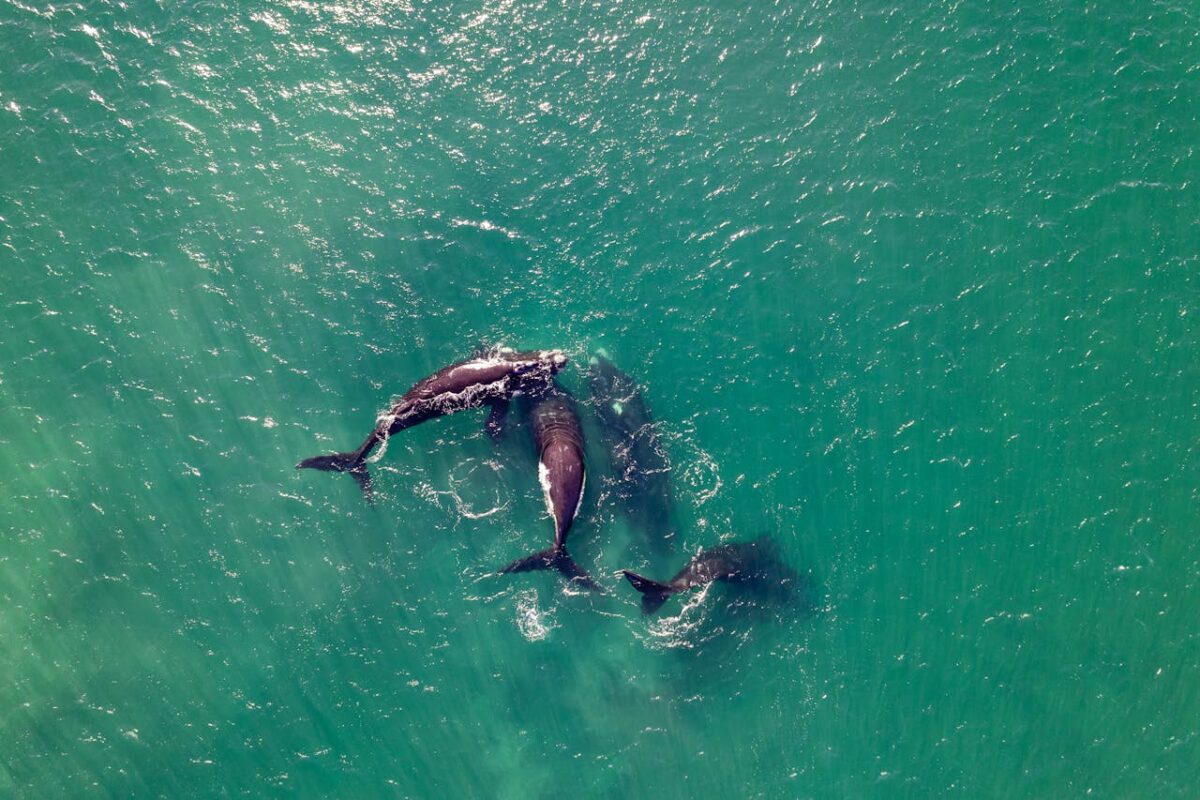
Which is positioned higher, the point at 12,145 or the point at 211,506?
the point at 12,145

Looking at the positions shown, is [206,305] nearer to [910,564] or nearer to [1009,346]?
[910,564]

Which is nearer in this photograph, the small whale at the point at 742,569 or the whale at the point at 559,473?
the whale at the point at 559,473

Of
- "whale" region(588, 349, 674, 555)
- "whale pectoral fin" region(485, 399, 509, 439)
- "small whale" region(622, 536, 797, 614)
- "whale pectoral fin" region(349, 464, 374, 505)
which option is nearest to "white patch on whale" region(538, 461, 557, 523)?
"whale pectoral fin" region(485, 399, 509, 439)

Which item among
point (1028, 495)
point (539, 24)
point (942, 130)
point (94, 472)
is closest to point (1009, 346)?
point (1028, 495)

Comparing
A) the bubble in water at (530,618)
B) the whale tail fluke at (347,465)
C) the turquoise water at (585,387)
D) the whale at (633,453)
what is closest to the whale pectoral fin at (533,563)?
the turquoise water at (585,387)

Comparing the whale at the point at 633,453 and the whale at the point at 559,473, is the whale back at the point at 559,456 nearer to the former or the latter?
the whale at the point at 559,473

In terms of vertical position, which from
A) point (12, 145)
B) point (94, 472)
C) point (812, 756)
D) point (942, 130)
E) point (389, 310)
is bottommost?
point (812, 756)

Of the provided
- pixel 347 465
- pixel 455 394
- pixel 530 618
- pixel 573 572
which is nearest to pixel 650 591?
pixel 573 572

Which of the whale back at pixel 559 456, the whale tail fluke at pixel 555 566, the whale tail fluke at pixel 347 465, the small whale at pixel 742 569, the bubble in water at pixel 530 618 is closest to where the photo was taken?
the whale back at pixel 559 456
